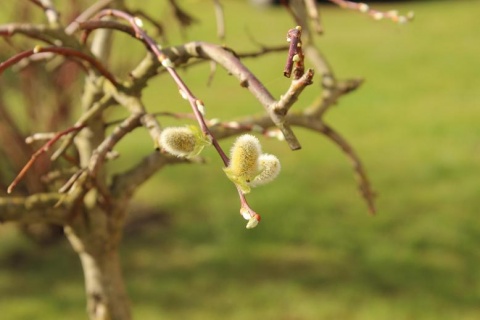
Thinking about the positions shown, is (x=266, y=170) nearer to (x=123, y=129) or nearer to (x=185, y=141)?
(x=185, y=141)

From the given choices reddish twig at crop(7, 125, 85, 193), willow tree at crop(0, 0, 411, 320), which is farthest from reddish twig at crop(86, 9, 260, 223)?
reddish twig at crop(7, 125, 85, 193)

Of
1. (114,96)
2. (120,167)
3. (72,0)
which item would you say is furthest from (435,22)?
(114,96)

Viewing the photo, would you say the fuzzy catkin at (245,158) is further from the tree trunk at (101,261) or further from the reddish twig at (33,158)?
the tree trunk at (101,261)

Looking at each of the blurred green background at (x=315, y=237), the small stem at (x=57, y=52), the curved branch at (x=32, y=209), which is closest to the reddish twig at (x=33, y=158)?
the small stem at (x=57, y=52)

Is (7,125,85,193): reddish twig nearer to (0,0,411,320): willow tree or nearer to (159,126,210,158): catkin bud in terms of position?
(0,0,411,320): willow tree

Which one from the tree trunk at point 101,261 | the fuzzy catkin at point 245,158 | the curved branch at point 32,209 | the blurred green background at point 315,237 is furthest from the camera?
the blurred green background at point 315,237

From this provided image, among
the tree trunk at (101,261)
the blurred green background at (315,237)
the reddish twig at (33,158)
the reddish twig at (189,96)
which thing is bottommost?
the blurred green background at (315,237)
